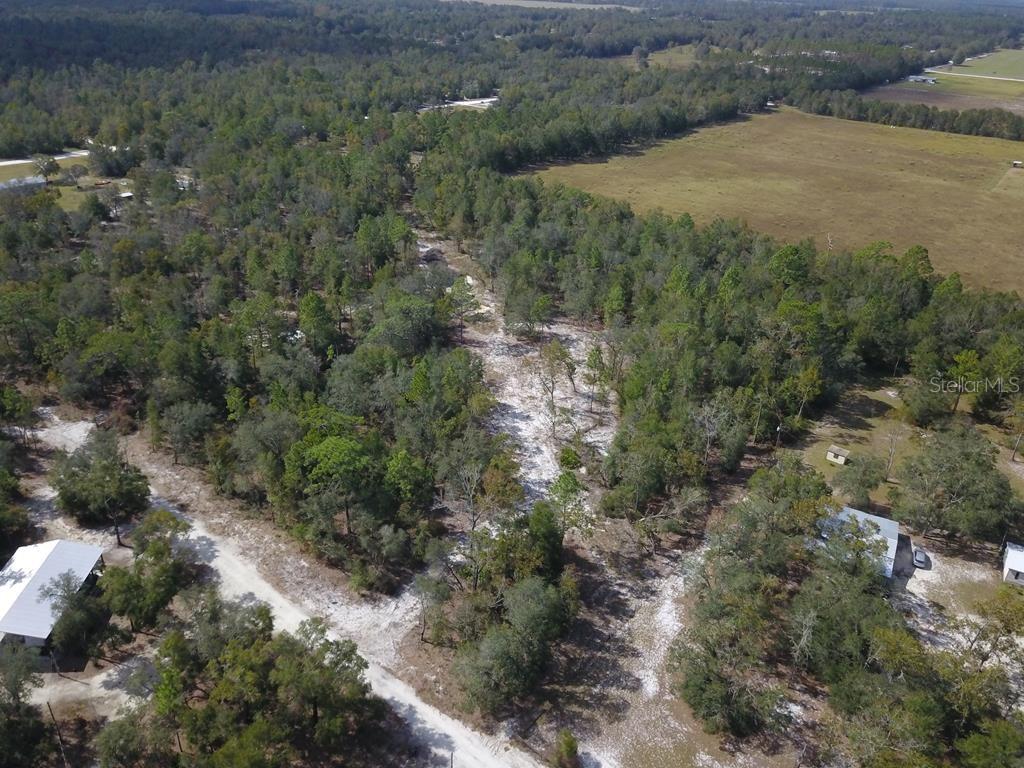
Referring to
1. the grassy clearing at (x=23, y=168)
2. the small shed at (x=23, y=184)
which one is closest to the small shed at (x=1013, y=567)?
the small shed at (x=23, y=184)

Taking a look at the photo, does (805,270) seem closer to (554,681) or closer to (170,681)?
(554,681)

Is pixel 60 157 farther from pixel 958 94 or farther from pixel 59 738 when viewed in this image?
pixel 958 94

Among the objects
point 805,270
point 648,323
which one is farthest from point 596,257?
point 805,270

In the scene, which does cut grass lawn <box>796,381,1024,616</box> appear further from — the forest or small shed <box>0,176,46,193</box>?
small shed <box>0,176,46,193</box>

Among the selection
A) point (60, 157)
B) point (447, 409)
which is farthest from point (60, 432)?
point (60, 157)

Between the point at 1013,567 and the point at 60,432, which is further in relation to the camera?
the point at 60,432

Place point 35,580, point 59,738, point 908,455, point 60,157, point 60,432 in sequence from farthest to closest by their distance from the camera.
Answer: point 60,157
point 908,455
point 60,432
point 35,580
point 59,738

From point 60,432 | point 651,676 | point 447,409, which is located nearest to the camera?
point 651,676
